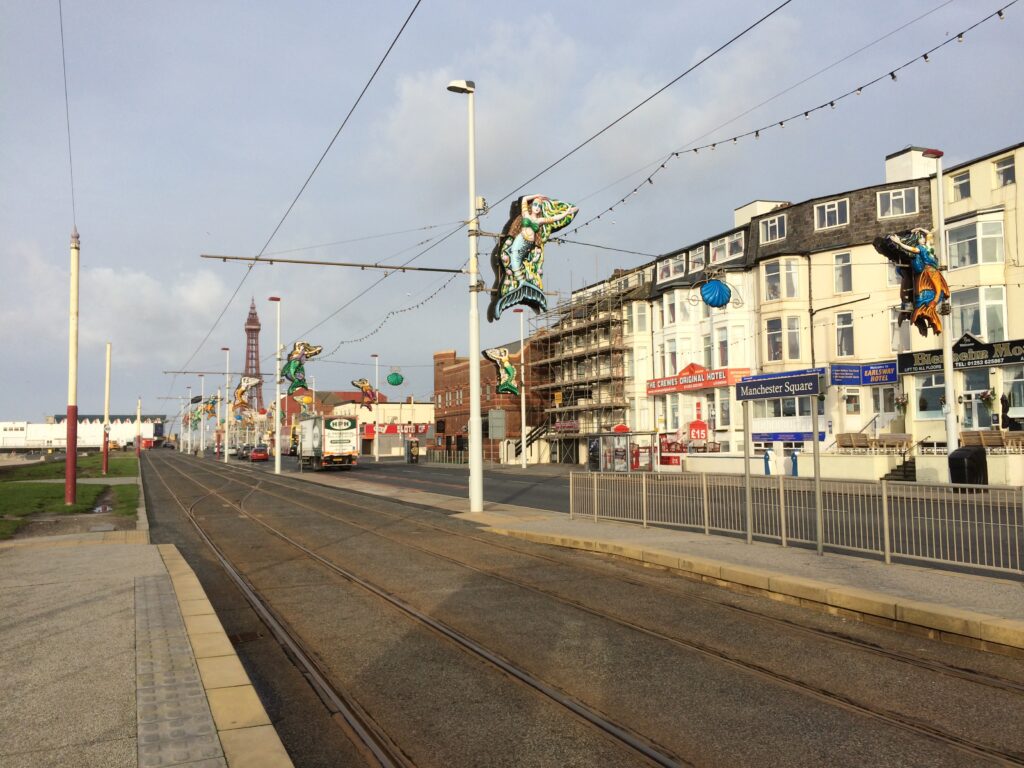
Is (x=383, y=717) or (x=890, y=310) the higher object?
(x=890, y=310)

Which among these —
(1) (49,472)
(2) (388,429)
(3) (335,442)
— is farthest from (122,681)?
(2) (388,429)

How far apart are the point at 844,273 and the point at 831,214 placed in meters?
3.24

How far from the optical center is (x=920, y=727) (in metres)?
5.21

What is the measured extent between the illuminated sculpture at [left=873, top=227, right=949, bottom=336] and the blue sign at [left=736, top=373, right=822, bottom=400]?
49.5 feet

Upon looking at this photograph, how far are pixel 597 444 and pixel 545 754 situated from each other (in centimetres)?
3685

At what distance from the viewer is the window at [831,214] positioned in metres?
39.1

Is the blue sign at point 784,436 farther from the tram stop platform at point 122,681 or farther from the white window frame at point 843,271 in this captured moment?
the tram stop platform at point 122,681

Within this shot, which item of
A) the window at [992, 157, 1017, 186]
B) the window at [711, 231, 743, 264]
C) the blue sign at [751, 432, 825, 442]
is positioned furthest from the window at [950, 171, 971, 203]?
the blue sign at [751, 432, 825, 442]

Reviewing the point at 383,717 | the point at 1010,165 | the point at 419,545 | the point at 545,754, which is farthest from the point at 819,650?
the point at 1010,165

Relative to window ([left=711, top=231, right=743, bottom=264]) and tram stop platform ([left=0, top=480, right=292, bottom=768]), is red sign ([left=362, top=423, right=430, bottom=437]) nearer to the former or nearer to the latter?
window ([left=711, top=231, right=743, bottom=264])

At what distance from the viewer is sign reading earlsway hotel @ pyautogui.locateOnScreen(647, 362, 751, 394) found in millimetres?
43406

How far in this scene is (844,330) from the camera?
39156 millimetres

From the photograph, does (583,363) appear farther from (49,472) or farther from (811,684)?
(811,684)

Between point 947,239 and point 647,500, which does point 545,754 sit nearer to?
point 647,500
